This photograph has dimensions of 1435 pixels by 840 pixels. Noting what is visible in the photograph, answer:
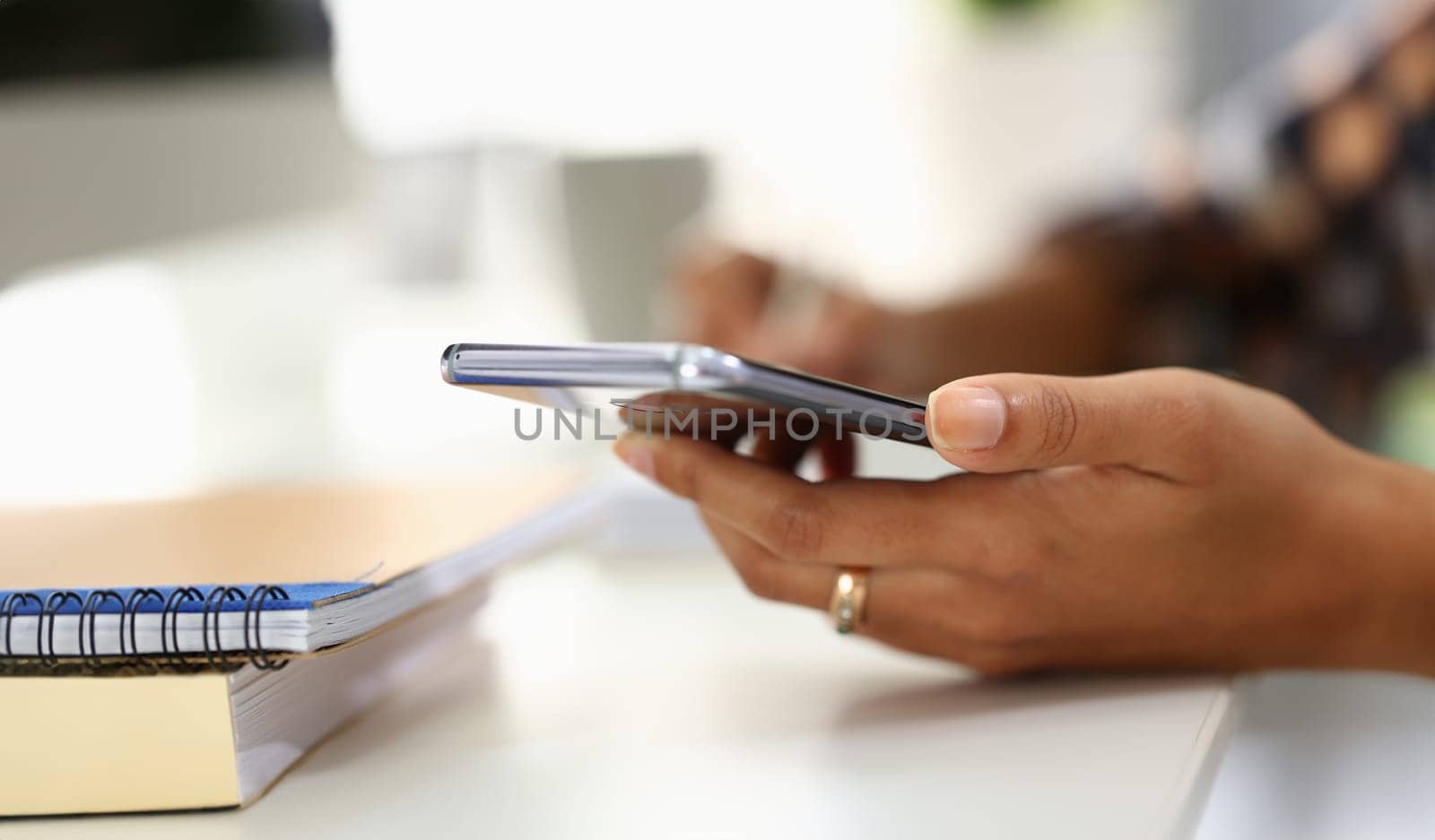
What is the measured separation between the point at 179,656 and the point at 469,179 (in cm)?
218

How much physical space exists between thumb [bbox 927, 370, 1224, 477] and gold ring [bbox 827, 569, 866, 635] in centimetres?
8

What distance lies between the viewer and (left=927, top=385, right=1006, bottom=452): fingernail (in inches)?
13.0

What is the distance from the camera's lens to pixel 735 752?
0.39 metres

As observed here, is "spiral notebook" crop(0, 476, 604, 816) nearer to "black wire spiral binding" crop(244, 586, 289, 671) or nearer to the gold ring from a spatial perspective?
"black wire spiral binding" crop(244, 586, 289, 671)

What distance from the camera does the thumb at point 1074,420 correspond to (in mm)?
332

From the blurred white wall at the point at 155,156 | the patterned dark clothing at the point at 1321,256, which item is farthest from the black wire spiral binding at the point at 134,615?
the patterned dark clothing at the point at 1321,256

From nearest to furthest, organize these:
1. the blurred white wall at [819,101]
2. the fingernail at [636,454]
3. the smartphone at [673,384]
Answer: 1. the smartphone at [673,384]
2. the fingernail at [636,454]
3. the blurred white wall at [819,101]

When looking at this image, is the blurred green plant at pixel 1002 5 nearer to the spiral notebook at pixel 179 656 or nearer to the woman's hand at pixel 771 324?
the woman's hand at pixel 771 324

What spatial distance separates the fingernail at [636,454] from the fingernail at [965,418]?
4.5 inches

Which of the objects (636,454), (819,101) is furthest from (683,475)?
(819,101)

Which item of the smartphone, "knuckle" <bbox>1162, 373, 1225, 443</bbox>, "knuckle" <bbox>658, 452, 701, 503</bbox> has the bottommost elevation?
"knuckle" <bbox>658, 452, 701, 503</bbox>

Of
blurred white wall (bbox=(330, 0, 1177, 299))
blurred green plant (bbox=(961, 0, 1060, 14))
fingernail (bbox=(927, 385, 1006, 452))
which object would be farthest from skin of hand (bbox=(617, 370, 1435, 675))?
blurred green plant (bbox=(961, 0, 1060, 14))

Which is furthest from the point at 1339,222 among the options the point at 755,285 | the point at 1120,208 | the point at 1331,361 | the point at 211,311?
the point at 211,311

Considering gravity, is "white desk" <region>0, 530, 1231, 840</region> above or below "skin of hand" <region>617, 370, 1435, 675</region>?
below
